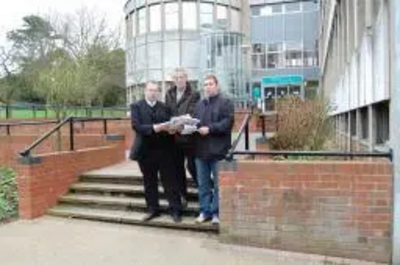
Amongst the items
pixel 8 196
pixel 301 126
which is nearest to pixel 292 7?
pixel 301 126

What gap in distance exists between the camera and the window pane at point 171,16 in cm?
4394

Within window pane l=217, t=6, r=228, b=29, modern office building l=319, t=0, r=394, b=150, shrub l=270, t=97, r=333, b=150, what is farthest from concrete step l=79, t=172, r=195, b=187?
window pane l=217, t=6, r=228, b=29

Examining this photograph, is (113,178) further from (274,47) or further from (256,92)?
(274,47)

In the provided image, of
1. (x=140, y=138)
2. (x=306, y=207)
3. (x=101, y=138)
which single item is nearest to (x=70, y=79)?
(x=101, y=138)

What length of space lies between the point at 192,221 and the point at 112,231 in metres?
1.02

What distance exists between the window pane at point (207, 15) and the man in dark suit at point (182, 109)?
36874mm

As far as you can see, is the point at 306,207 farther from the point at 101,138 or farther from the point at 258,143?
the point at 101,138

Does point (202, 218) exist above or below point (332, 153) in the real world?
below

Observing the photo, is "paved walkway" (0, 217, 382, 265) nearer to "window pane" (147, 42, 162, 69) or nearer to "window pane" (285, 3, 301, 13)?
"window pane" (147, 42, 162, 69)

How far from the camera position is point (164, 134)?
25.2 feet

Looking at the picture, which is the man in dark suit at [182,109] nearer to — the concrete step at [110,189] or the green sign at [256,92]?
the concrete step at [110,189]

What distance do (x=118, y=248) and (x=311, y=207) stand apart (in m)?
2.21

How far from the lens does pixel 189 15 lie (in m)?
44.2

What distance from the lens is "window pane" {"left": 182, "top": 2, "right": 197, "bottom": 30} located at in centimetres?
4372
